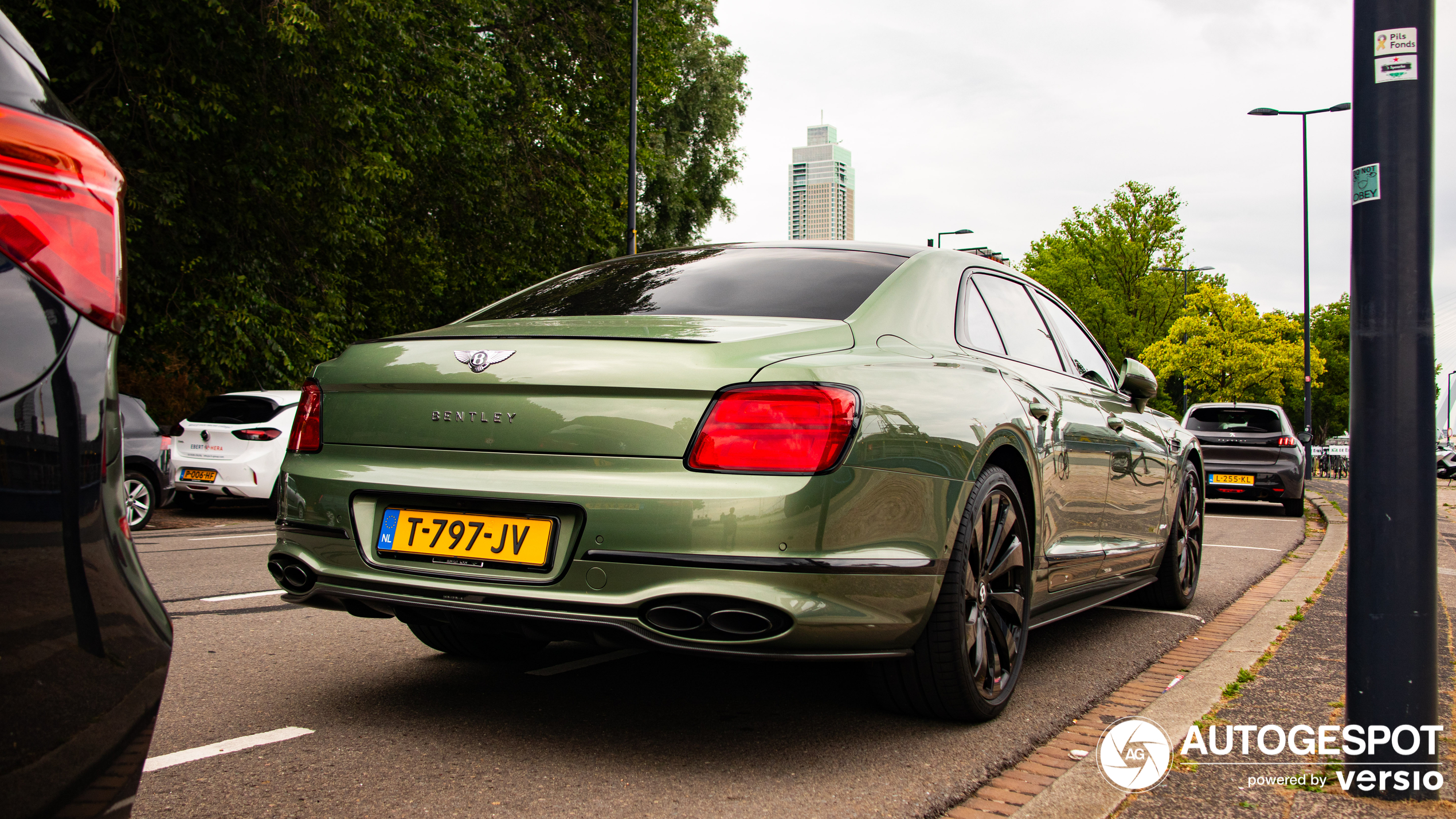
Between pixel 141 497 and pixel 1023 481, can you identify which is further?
pixel 141 497

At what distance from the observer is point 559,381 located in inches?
121

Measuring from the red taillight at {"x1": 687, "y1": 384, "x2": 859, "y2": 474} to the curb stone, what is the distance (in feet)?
3.10

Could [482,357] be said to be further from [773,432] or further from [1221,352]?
[1221,352]

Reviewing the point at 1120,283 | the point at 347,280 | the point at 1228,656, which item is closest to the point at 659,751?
the point at 1228,656

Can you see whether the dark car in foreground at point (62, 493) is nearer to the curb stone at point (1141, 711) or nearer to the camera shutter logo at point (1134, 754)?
the curb stone at point (1141, 711)

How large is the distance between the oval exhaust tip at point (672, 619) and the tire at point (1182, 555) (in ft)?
12.5

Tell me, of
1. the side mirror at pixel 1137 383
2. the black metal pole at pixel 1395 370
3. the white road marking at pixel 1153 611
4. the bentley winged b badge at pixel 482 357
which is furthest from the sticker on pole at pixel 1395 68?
the white road marking at pixel 1153 611

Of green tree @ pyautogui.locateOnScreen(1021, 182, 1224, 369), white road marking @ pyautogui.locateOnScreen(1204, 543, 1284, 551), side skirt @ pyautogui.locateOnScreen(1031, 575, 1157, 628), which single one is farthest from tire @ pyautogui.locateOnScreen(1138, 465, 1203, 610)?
green tree @ pyautogui.locateOnScreen(1021, 182, 1224, 369)

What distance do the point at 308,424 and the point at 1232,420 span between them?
15.2 m

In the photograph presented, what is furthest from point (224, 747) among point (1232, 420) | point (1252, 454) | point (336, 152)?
point (1232, 420)

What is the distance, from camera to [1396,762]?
288 cm

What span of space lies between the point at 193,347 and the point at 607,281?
1185 cm

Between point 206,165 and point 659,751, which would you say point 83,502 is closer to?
point 659,751

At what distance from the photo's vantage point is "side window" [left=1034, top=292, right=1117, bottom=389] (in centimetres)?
511
